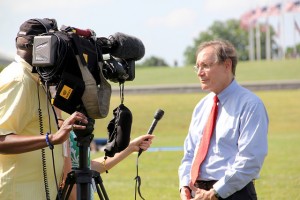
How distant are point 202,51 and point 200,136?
614 millimetres

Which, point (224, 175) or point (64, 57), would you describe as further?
point (224, 175)

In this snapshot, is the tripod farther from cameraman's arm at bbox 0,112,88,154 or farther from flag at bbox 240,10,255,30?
flag at bbox 240,10,255,30

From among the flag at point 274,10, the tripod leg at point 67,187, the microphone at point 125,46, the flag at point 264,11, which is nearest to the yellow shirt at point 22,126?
the tripod leg at point 67,187

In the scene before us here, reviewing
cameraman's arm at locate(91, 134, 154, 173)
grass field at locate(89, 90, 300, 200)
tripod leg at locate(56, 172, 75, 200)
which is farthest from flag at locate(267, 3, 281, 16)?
tripod leg at locate(56, 172, 75, 200)

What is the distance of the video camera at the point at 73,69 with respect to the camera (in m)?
4.37

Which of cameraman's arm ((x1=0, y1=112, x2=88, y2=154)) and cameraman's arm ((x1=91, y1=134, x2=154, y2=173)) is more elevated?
cameraman's arm ((x1=0, y1=112, x2=88, y2=154))

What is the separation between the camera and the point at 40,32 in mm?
4660

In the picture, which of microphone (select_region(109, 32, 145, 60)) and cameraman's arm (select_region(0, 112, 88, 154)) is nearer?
cameraman's arm (select_region(0, 112, 88, 154))

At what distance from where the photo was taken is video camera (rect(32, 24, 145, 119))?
4367 mm

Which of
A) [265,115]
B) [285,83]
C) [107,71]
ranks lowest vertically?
[285,83]

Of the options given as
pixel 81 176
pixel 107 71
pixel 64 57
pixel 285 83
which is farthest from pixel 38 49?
pixel 285 83

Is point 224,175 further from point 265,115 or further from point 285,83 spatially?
point 285,83

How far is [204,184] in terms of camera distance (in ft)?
17.5

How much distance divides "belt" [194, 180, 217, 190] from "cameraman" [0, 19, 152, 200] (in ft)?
3.37
